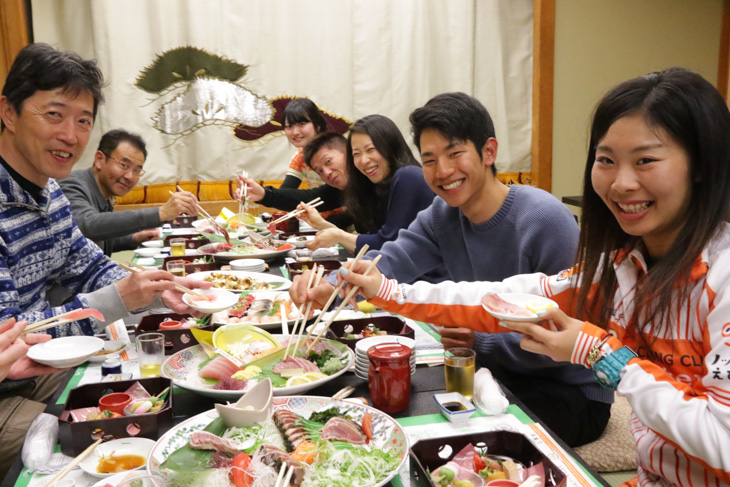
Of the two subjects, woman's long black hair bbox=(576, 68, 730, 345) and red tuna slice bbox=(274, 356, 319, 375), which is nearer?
woman's long black hair bbox=(576, 68, 730, 345)

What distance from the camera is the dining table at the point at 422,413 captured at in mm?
1030

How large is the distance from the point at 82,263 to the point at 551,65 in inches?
169

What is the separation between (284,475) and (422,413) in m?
0.42

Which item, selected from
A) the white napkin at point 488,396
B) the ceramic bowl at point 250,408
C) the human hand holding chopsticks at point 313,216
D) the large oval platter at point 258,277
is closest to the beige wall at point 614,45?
the human hand holding chopsticks at point 313,216

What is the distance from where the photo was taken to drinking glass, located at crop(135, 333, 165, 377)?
4.85 feet

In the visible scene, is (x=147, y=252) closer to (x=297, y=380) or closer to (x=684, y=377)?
(x=297, y=380)

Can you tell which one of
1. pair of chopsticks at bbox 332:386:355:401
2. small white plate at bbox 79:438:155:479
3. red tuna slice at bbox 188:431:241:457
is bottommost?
small white plate at bbox 79:438:155:479

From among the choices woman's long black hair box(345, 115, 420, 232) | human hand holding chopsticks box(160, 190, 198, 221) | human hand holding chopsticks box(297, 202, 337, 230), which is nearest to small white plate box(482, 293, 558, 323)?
woman's long black hair box(345, 115, 420, 232)

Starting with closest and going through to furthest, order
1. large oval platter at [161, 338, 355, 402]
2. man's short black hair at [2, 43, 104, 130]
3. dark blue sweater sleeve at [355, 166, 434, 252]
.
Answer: large oval platter at [161, 338, 355, 402] < man's short black hair at [2, 43, 104, 130] < dark blue sweater sleeve at [355, 166, 434, 252]

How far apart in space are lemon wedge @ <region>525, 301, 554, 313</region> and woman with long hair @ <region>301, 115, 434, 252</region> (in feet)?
5.50

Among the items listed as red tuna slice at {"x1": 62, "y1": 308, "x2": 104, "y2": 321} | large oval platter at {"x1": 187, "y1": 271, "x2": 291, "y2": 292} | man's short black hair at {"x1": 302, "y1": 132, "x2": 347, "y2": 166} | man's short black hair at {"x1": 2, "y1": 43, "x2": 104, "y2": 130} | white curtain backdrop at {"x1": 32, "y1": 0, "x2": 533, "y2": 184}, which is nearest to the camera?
red tuna slice at {"x1": 62, "y1": 308, "x2": 104, "y2": 321}

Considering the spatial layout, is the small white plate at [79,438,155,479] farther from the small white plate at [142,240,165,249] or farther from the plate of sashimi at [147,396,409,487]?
the small white plate at [142,240,165,249]

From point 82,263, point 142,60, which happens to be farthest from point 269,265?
point 142,60

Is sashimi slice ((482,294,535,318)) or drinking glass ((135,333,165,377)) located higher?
sashimi slice ((482,294,535,318))
